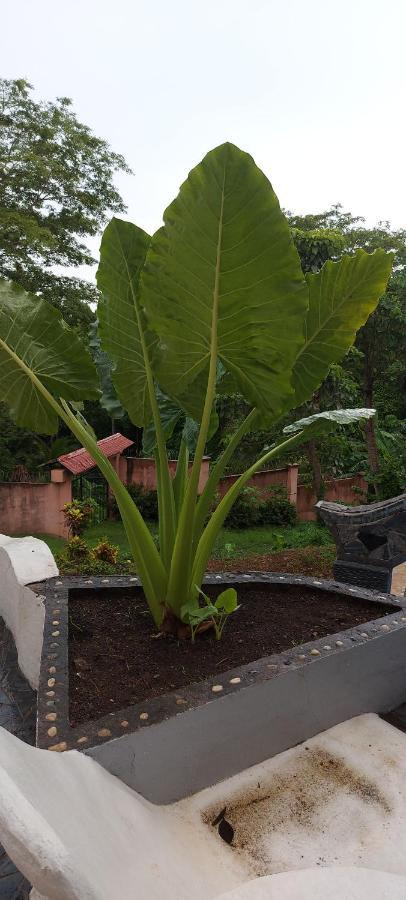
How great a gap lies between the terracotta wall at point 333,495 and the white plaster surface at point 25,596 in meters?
7.85

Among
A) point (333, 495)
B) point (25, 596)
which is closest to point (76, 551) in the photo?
point (25, 596)

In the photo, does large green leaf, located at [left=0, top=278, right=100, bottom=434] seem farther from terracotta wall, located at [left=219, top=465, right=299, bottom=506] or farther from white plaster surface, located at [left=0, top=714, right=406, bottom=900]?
terracotta wall, located at [left=219, top=465, right=299, bottom=506]

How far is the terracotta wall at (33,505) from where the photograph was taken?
830 cm

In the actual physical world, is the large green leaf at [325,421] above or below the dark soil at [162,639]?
above

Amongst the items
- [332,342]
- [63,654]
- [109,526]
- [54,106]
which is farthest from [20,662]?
[54,106]

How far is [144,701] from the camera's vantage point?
1643 mm

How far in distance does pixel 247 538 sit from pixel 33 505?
11.0 ft

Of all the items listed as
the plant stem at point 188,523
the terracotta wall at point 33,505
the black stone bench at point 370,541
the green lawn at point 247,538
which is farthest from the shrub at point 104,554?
the terracotta wall at point 33,505

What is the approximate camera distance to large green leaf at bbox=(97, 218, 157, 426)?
2160 millimetres

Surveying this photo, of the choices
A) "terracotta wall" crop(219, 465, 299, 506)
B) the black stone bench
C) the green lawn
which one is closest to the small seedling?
the black stone bench

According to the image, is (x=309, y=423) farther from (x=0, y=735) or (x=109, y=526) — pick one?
(x=109, y=526)

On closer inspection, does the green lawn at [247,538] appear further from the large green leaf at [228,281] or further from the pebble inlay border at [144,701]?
the large green leaf at [228,281]

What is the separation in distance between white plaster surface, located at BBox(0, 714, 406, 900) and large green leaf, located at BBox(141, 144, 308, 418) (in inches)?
51.7

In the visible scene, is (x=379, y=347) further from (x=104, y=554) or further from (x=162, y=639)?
(x=162, y=639)
